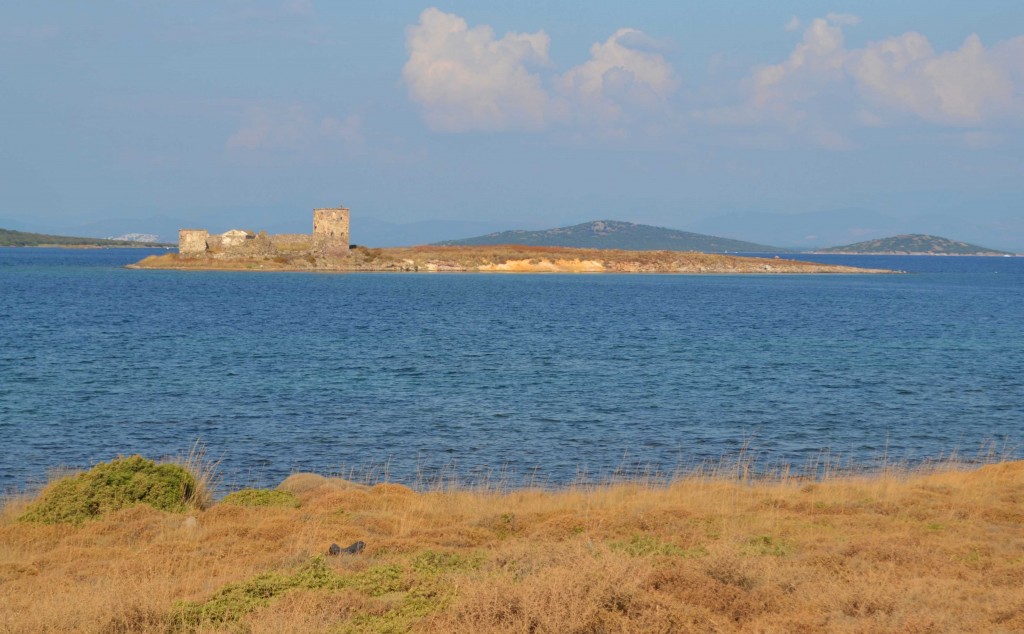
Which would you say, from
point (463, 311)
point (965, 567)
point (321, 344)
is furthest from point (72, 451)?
point (463, 311)

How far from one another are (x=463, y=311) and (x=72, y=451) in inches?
1570

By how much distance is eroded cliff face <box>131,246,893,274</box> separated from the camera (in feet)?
349

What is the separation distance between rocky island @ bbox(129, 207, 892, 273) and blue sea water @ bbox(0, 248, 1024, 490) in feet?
139


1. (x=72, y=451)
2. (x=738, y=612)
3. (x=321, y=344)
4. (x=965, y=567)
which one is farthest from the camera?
(x=321, y=344)

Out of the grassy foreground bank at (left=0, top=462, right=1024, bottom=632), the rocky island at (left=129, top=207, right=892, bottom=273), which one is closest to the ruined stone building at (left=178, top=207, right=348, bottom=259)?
the rocky island at (left=129, top=207, right=892, bottom=273)

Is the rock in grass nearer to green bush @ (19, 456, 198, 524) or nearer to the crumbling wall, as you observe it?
green bush @ (19, 456, 198, 524)

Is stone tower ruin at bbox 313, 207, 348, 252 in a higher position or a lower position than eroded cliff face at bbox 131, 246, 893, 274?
higher

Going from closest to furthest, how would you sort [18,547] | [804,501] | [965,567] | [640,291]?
[965,567], [18,547], [804,501], [640,291]

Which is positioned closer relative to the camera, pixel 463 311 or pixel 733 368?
pixel 733 368

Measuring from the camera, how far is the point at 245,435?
20672 millimetres

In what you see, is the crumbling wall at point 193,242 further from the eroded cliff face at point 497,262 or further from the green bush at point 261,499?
the green bush at point 261,499

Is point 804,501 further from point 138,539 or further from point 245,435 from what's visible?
point 245,435

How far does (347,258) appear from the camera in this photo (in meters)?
107

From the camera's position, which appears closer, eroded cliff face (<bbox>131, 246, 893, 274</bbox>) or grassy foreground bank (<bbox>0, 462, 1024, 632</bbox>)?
grassy foreground bank (<bbox>0, 462, 1024, 632</bbox>)
